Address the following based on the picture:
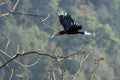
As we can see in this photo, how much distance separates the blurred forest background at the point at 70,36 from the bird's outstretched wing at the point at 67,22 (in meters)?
30.9

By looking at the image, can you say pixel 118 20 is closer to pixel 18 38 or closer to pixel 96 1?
pixel 96 1

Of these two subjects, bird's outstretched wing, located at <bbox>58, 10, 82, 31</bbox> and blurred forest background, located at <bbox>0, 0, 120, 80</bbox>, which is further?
blurred forest background, located at <bbox>0, 0, 120, 80</bbox>

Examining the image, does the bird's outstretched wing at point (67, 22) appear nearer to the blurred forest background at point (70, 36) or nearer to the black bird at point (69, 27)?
the black bird at point (69, 27)

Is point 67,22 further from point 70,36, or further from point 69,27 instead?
point 70,36

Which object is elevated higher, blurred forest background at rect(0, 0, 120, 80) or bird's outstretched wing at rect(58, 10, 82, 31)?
bird's outstretched wing at rect(58, 10, 82, 31)

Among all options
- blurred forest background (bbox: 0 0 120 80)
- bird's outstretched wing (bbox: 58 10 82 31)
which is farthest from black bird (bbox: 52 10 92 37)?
blurred forest background (bbox: 0 0 120 80)

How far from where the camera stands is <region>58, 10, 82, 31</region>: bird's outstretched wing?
→ 324 cm

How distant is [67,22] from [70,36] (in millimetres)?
37260

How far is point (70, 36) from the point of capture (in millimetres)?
40594

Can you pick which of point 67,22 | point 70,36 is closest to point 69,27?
point 67,22

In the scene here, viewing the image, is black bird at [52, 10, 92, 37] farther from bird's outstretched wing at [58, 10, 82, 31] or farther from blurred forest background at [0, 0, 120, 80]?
blurred forest background at [0, 0, 120, 80]

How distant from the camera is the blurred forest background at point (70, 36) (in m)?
37.3

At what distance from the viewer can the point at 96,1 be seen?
1977 inches

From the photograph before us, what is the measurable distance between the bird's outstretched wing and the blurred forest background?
101ft
